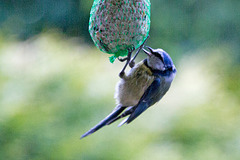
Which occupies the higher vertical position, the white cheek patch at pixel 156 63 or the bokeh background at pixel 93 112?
the white cheek patch at pixel 156 63

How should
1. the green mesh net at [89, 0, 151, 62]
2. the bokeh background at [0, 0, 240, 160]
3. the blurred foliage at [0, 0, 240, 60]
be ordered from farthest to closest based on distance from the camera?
the blurred foliage at [0, 0, 240, 60] < the bokeh background at [0, 0, 240, 160] < the green mesh net at [89, 0, 151, 62]

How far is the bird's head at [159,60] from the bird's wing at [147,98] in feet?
0.15

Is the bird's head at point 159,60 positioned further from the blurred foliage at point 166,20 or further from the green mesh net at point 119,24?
the blurred foliage at point 166,20

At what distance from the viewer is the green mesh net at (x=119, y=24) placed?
1170 mm

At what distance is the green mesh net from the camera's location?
117cm

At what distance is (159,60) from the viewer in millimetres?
1280

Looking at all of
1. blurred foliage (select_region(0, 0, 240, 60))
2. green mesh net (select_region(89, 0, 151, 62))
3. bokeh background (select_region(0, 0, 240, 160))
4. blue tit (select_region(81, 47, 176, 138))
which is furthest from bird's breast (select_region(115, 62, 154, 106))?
blurred foliage (select_region(0, 0, 240, 60))

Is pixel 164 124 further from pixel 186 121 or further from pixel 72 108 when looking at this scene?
pixel 72 108

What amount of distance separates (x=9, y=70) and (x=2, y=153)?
57cm

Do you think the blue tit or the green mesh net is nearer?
the green mesh net

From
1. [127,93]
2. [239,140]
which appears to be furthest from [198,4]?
[127,93]

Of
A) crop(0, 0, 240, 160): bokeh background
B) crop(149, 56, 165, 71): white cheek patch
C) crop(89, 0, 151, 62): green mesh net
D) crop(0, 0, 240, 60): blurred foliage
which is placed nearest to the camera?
crop(89, 0, 151, 62): green mesh net

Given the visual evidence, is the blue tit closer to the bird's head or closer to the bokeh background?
the bird's head

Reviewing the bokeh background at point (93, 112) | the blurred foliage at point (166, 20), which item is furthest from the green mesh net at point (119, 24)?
the blurred foliage at point (166, 20)
